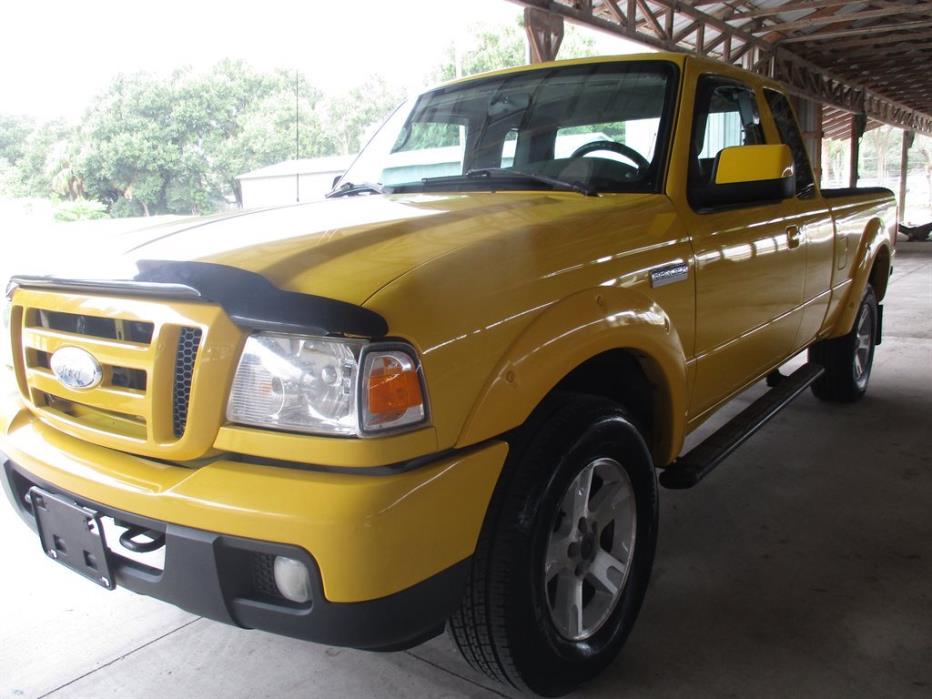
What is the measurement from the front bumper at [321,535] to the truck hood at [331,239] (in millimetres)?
361

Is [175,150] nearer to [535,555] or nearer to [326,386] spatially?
[326,386]

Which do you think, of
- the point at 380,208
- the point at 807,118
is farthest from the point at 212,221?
the point at 807,118

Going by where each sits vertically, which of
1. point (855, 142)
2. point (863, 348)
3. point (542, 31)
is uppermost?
point (542, 31)

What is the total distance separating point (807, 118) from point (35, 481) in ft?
62.8

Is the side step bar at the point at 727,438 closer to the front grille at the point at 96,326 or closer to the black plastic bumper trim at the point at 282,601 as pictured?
the black plastic bumper trim at the point at 282,601

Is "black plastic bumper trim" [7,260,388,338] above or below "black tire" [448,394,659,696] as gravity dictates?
above

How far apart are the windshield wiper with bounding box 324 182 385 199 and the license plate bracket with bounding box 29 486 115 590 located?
1.48 m

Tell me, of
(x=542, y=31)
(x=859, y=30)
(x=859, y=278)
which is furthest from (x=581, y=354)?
(x=859, y=30)

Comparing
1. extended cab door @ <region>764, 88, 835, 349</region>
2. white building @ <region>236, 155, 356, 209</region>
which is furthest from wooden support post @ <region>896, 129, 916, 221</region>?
white building @ <region>236, 155, 356, 209</region>

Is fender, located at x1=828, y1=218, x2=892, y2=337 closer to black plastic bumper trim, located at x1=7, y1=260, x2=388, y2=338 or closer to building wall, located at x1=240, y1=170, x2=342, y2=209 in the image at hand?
building wall, located at x1=240, y1=170, x2=342, y2=209

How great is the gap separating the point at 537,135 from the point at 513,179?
335 millimetres

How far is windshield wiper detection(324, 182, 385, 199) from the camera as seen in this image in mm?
2677

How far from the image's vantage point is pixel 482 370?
4.78ft

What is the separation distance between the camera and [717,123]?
A: 2721 mm
